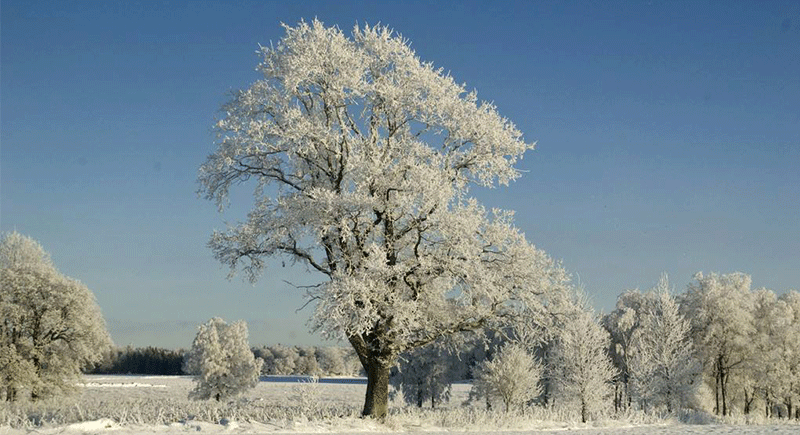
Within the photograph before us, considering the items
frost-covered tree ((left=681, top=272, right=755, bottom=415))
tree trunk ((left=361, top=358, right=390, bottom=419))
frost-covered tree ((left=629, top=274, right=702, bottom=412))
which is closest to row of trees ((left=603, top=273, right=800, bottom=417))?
frost-covered tree ((left=681, top=272, right=755, bottom=415))

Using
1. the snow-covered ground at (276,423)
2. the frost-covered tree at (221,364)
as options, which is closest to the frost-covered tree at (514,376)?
the frost-covered tree at (221,364)

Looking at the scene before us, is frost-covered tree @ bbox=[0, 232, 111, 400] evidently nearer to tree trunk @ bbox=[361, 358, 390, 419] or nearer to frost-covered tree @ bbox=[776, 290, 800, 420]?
tree trunk @ bbox=[361, 358, 390, 419]

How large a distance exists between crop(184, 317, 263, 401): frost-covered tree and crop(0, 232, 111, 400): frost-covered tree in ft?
63.9

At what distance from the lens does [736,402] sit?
71125 mm

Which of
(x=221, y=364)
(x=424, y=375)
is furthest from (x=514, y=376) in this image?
(x=221, y=364)

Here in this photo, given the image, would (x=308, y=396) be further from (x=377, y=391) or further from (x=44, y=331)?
(x=44, y=331)

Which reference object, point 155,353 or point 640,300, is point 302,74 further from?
point 155,353

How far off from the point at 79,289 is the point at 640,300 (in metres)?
51.9

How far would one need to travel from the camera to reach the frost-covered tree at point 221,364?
67.7 m

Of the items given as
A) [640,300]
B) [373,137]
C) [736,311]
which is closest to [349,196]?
[373,137]

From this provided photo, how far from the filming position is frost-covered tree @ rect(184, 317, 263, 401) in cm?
6769

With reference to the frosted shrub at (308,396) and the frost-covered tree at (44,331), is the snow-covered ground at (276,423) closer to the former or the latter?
the frosted shrub at (308,396)

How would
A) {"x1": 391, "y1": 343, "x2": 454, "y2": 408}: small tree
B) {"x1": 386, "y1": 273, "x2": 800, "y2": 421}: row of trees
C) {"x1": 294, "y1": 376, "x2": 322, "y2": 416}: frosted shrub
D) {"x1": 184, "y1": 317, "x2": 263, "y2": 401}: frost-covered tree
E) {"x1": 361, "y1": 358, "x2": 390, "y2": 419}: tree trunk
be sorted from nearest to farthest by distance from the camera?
{"x1": 294, "y1": 376, "x2": 322, "y2": 416}: frosted shrub → {"x1": 361, "y1": 358, "x2": 390, "y2": 419}: tree trunk → {"x1": 386, "y1": 273, "x2": 800, "y2": 421}: row of trees → {"x1": 184, "y1": 317, "x2": 263, "y2": 401}: frost-covered tree → {"x1": 391, "y1": 343, "x2": 454, "y2": 408}: small tree

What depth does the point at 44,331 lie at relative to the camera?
47219mm
